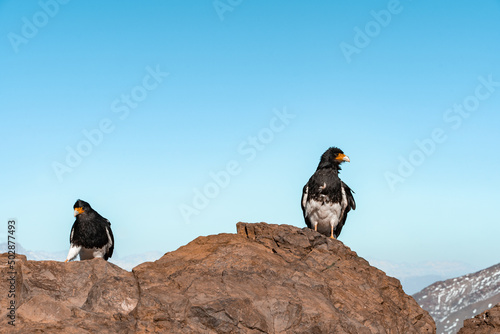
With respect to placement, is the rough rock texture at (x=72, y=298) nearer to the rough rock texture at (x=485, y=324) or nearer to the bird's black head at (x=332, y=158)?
the rough rock texture at (x=485, y=324)

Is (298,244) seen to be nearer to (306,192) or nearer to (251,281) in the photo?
(251,281)

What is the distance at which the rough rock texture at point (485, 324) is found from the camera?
1075 centimetres

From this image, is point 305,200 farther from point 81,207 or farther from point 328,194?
point 81,207

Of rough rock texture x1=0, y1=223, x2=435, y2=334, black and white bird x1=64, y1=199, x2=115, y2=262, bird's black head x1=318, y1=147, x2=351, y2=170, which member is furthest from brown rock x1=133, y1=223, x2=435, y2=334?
black and white bird x1=64, y1=199, x2=115, y2=262

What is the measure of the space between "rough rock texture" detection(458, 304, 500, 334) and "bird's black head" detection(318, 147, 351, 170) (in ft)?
17.7

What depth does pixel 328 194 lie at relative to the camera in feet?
48.1

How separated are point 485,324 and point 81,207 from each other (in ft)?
35.0

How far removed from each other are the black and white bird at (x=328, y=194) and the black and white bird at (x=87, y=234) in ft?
19.7

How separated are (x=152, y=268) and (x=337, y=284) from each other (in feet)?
11.0

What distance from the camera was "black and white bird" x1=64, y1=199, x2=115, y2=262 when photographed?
47.0 feet

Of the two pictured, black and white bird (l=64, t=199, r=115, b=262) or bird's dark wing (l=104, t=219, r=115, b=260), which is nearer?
black and white bird (l=64, t=199, r=115, b=262)

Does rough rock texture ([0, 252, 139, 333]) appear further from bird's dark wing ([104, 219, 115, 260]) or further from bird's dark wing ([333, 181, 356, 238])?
bird's dark wing ([333, 181, 356, 238])

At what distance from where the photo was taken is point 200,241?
1016cm

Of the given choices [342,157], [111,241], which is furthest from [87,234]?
[342,157]
